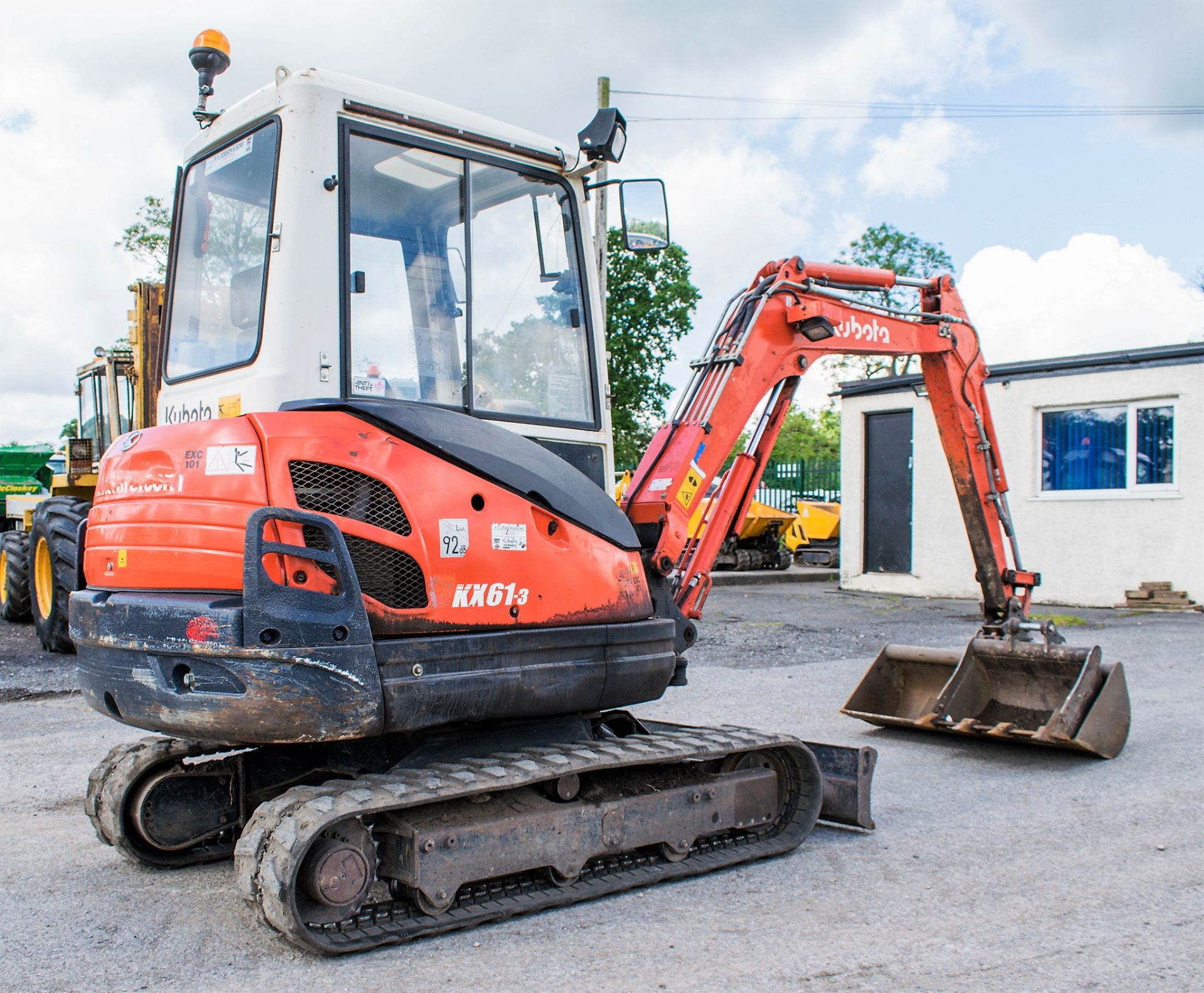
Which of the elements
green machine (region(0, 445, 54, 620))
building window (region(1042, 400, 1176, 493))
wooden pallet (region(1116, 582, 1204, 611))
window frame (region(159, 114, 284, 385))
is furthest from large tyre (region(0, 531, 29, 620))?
wooden pallet (region(1116, 582, 1204, 611))

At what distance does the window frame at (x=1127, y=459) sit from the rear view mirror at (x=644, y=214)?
1170cm

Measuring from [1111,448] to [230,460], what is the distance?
13942mm

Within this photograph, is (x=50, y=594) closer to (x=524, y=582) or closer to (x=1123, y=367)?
(x=524, y=582)

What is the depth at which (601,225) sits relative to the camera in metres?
10.1

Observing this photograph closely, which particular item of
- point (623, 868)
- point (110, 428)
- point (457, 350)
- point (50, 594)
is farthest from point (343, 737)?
point (110, 428)

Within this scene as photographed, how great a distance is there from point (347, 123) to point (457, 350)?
92cm

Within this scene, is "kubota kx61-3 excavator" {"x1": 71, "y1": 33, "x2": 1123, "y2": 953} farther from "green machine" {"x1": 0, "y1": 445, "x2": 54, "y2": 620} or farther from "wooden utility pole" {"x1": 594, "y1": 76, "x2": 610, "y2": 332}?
"green machine" {"x1": 0, "y1": 445, "x2": 54, "y2": 620}

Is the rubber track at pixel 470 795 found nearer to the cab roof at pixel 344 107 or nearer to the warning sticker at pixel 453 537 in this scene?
the warning sticker at pixel 453 537

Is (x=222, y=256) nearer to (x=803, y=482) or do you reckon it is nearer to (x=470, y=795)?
(x=470, y=795)

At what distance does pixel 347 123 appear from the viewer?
426 cm

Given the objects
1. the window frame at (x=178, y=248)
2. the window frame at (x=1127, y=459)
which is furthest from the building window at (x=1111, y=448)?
the window frame at (x=178, y=248)

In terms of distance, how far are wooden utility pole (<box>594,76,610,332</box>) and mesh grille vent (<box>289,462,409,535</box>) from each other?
5.11 feet

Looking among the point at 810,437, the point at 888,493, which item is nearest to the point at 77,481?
the point at 888,493

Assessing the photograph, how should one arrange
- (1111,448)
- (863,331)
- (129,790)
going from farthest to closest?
(1111,448) < (863,331) < (129,790)
